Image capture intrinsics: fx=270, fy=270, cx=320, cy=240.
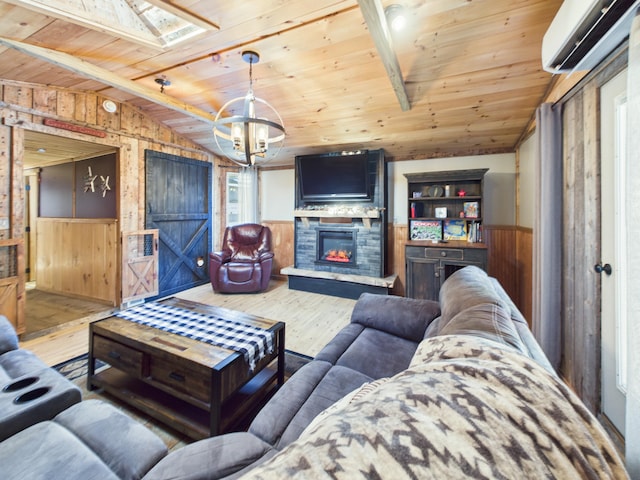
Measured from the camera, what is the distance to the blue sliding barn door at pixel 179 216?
420 centimetres

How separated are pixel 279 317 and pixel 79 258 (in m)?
3.39

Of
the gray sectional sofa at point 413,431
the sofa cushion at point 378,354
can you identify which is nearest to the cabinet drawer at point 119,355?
the gray sectional sofa at point 413,431

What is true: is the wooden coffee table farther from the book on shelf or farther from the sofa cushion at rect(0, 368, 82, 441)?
the book on shelf

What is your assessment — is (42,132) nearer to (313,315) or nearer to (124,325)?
(124,325)

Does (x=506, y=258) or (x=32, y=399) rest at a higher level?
(x=506, y=258)

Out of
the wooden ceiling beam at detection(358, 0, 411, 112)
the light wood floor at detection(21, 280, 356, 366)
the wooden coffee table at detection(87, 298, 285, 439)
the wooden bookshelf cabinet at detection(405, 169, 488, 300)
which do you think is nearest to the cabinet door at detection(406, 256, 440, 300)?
the wooden bookshelf cabinet at detection(405, 169, 488, 300)

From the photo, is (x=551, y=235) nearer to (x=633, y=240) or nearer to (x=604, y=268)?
(x=604, y=268)

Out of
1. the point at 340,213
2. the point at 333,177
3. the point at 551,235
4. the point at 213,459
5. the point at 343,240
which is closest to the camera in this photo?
the point at 213,459

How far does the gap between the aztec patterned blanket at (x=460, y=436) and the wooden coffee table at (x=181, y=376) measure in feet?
4.05

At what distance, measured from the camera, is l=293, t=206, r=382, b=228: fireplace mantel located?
426 cm

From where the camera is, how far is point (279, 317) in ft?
11.4

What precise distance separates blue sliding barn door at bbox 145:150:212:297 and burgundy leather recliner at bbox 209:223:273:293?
578 mm

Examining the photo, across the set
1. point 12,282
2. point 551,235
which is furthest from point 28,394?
point 551,235

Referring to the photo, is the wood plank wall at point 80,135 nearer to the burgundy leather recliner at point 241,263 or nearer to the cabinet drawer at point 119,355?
the burgundy leather recliner at point 241,263
